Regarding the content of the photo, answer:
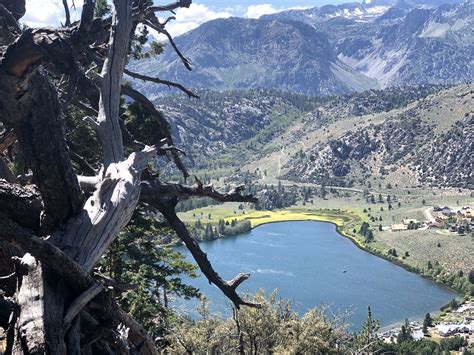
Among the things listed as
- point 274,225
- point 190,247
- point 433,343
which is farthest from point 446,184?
point 190,247

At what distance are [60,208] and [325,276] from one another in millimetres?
101775

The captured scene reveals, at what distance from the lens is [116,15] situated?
5500 mm

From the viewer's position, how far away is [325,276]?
103m

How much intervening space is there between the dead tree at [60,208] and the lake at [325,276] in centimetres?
6182

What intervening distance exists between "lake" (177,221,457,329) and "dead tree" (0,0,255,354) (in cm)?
6182

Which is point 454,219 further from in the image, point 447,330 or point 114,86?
point 114,86

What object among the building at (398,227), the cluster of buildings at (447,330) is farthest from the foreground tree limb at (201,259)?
the building at (398,227)

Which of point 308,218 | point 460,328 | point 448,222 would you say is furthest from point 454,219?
point 460,328

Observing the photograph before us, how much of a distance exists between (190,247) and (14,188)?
193 cm

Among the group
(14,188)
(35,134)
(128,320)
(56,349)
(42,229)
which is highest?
(35,134)

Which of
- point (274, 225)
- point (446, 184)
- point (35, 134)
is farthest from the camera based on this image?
point (446, 184)

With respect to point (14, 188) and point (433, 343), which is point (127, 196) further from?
point (433, 343)

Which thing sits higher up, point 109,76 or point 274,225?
point 109,76

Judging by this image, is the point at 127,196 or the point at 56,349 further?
the point at 127,196
